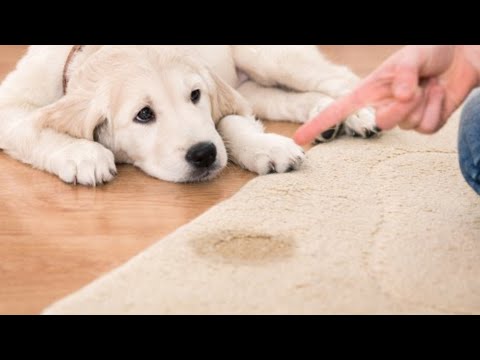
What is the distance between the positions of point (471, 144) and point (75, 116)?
127 cm

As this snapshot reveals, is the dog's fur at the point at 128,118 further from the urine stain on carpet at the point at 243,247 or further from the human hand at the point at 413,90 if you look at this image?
the human hand at the point at 413,90

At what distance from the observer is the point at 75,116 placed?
2209 mm

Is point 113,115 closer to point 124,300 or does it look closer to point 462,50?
point 124,300

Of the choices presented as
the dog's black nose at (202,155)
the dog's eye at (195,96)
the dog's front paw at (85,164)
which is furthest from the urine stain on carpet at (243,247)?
the dog's eye at (195,96)

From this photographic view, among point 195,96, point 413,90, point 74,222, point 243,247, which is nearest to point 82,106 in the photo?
point 195,96

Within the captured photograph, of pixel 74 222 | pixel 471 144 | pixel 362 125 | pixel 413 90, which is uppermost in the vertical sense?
pixel 413 90

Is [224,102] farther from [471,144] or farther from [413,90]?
[413,90]

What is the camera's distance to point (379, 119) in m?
1.35

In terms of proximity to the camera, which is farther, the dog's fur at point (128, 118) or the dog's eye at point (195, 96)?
the dog's eye at point (195, 96)

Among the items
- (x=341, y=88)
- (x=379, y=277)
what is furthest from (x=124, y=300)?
(x=341, y=88)

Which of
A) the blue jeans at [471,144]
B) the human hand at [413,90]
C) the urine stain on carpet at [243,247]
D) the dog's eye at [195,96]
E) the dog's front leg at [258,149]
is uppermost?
the human hand at [413,90]

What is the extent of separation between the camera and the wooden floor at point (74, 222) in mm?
1531

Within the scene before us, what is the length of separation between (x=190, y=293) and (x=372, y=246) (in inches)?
18.7

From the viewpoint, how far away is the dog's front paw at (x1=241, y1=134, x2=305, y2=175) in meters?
2.09
